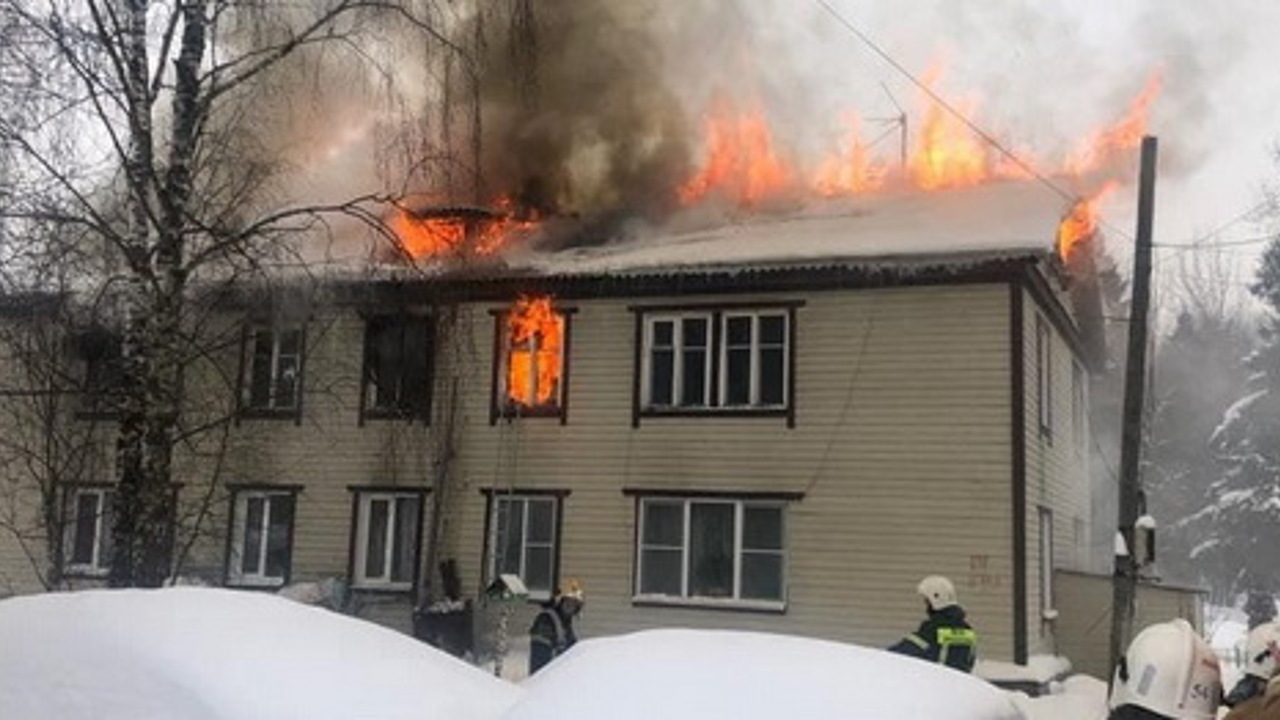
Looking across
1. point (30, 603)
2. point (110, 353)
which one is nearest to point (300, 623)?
point (30, 603)

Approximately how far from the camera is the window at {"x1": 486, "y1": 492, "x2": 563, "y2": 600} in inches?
699

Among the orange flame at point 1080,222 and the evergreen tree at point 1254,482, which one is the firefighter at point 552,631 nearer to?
the orange flame at point 1080,222

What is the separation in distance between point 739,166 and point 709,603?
872 cm

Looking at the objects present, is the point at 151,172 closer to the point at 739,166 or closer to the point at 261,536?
the point at 261,536

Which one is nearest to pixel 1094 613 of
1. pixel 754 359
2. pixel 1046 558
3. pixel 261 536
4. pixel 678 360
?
pixel 1046 558

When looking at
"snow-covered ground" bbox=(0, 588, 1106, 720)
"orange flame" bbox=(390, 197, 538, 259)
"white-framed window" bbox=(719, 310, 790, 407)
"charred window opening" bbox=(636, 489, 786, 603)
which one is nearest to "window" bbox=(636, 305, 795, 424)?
"white-framed window" bbox=(719, 310, 790, 407)

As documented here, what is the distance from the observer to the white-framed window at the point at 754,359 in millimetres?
17094

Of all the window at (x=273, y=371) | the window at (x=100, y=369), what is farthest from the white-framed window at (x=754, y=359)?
the window at (x=100, y=369)

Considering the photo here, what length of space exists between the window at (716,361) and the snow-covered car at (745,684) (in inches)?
525

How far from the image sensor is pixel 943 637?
26.4 feet

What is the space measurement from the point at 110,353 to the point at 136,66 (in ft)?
21.1

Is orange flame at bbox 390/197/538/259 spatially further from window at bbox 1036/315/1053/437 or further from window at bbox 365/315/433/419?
window at bbox 1036/315/1053/437

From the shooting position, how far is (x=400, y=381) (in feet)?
61.8

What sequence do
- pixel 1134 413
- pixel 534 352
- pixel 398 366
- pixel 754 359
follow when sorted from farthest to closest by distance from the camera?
pixel 398 366
pixel 534 352
pixel 754 359
pixel 1134 413
